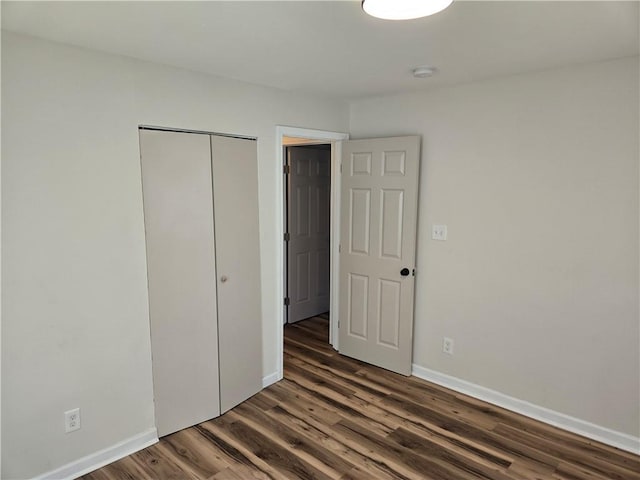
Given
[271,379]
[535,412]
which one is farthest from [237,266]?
[535,412]

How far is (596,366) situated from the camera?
267cm

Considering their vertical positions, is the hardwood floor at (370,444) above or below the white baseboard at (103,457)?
below

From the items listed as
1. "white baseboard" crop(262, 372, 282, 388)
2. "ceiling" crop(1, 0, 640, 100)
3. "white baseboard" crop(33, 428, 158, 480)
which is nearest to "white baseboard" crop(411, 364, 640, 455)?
"white baseboard" crop(262, 372, 282, 388)

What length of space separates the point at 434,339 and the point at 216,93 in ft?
8.29

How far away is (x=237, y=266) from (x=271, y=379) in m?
1.04

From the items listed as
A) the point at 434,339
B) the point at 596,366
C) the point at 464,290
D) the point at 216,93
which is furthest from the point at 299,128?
the point at 596,366

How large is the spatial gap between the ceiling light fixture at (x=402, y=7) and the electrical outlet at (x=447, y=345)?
251 centimetres

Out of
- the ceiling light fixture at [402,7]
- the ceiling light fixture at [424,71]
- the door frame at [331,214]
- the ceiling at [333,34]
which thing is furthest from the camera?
the door frame at [331,214]

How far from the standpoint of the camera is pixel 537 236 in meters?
2.83

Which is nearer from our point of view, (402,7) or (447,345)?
(402,7)

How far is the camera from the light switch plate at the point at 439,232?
10.8 ft

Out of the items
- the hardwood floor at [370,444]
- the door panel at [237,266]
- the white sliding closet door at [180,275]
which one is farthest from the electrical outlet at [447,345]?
the white sliding closet door at [180,275]

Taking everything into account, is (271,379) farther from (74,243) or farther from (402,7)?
(402,7)

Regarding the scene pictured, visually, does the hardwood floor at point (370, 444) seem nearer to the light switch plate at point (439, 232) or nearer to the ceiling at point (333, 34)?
the light switch plate at point (439, 232)
